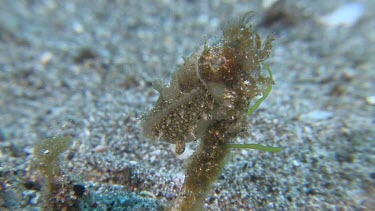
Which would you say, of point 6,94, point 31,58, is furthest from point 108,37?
point 6,94

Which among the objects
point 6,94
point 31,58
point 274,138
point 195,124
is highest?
point 31,58

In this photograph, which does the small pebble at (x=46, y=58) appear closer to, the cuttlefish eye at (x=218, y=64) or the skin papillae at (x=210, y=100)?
the skin papillae at (x=210, y=100)

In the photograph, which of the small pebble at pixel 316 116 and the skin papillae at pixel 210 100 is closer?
the skin papillae at pixel 210 100

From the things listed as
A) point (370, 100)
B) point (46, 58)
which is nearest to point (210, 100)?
point (370, 100)

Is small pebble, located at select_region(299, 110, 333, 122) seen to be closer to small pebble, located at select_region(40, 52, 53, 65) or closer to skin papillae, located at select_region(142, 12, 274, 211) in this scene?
skin papillae, located at select_region(142, 12, 274, 211)

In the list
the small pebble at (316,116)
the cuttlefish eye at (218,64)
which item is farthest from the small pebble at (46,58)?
the small pebble at (316,116)

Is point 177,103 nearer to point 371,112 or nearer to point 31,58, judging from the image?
point 371,112

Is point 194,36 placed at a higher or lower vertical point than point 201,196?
higher

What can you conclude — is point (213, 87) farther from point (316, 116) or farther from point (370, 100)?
point (370, 100)
